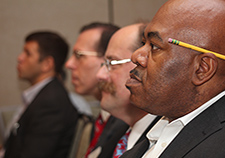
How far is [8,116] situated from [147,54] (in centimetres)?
216

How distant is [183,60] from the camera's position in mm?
779

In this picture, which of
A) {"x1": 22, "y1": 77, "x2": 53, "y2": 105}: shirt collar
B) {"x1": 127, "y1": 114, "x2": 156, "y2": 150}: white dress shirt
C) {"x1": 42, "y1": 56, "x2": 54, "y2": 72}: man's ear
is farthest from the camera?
{"x1": 42, "y1": 56, "x2": 54, "y2": 72}: man's ear

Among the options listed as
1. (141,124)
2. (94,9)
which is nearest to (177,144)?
(141,124)

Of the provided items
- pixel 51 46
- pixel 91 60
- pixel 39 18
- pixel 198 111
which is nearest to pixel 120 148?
pixel 198 111

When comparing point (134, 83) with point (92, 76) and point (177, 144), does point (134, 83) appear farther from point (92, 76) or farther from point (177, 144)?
point (92, 76)

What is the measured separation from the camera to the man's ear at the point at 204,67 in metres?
0.76

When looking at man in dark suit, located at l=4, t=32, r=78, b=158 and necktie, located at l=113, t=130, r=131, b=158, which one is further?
man in dark suit, located at l=4, t=32, r=78, b=158

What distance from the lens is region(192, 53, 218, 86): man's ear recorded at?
2.51 ft

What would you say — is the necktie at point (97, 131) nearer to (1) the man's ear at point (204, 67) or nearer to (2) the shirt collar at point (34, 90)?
(2) the shirt collar at point (34, 90)

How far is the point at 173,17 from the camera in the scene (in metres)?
0.81

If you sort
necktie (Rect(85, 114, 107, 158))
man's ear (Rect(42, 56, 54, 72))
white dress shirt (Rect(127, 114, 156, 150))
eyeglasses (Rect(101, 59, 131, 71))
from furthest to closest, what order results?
man's ear (Rect(42, 56, 54, 72)) < necktie (Rect(85, 114, 107, 158)) < eyeglasses (Rect(101, 59, 131, 71)) < white dress shirt (Rect(127, 114, 156, 150))

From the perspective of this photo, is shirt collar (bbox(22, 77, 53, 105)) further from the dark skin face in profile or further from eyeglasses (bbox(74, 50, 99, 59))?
the dark skin face in profile

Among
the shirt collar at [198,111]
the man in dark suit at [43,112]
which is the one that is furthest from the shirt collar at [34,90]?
the shirt collar at [198,111]

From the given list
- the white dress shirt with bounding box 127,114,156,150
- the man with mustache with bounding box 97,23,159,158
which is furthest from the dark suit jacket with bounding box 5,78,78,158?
the white dress shirt with bounding box 127,114,156,150
